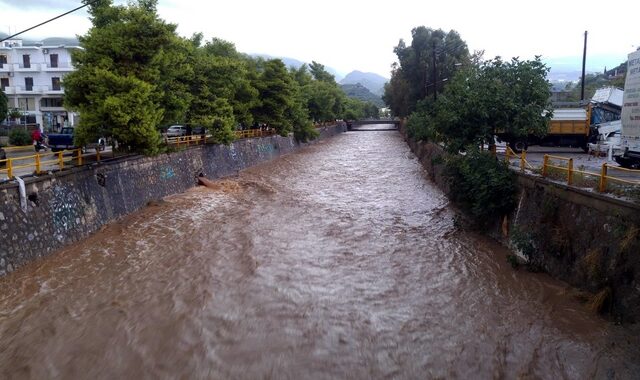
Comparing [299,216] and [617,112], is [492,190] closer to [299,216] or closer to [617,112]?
[299,216]

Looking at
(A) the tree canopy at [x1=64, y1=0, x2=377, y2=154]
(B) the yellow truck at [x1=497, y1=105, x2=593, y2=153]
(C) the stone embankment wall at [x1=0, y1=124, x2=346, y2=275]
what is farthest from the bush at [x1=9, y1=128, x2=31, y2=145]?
(B) the yellow truck at [x1=497, y1=105, x2=593, y2=153]

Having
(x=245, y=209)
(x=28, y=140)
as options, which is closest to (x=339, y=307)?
(x=245, y=209)

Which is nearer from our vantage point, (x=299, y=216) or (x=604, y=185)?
(x=604, y=185)

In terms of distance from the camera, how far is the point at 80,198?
51.4 feet

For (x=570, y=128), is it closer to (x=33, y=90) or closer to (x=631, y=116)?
(x=631, y=116)

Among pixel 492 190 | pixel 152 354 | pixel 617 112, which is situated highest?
pixel 617 112

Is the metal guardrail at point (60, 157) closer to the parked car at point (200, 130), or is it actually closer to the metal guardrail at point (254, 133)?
the metal guardrail at point (254, 133)

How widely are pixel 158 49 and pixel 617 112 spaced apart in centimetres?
2671

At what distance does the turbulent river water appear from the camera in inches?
329

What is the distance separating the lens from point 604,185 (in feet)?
35.3

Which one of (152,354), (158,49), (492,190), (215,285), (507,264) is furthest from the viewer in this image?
(158,49)

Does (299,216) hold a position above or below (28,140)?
below

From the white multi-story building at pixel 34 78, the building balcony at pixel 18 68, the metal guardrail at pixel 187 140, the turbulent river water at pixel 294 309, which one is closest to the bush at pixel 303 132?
the metal guardrail at pixel 187 140

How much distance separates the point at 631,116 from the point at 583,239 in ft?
22.3
